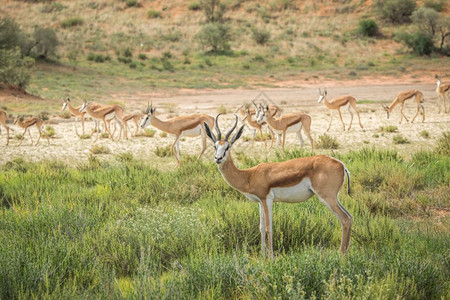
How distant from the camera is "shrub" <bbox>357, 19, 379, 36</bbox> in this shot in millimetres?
47000

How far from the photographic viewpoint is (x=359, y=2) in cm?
5653

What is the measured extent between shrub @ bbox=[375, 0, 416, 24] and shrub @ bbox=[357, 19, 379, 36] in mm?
4630

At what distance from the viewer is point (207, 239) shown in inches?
230

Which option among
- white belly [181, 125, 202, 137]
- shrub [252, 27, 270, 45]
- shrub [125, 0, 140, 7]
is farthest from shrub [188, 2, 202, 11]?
white belly [181, 125, 202, 137]

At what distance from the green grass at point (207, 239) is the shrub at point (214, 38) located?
3291 centimetres

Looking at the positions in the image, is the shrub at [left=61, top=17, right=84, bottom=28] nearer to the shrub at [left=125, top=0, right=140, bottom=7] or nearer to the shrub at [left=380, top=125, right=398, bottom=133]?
the shrub at [left=125, top=0, right=140, bottom=7]

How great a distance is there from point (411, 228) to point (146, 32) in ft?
149

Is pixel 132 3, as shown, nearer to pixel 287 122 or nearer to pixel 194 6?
pixel 194 6

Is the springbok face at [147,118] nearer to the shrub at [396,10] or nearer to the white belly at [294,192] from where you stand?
the white belly at [294,192]

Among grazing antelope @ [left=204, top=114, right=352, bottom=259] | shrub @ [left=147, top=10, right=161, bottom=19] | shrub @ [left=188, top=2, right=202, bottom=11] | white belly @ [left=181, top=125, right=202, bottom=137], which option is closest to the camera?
grazing antelope @ [left=204, top=114, right=352, bottom=259]

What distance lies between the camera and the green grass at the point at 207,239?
15.3ft

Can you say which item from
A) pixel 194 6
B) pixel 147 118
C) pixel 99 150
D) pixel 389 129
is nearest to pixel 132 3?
pixel 194 6

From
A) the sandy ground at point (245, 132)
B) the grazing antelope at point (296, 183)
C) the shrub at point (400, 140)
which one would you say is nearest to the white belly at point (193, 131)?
the sandy ground at point (245, 132)

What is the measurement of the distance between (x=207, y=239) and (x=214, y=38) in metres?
37.6
